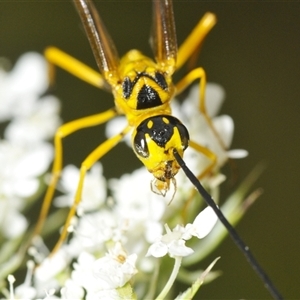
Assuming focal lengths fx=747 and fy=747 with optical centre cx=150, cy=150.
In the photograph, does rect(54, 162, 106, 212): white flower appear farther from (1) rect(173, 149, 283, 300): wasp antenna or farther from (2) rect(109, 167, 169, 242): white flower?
(1) rect(173, 149, 283, 300): wasp antenna

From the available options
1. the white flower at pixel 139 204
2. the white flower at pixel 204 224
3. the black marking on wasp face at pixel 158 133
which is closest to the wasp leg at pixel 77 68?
the white flower at pixel 139 204

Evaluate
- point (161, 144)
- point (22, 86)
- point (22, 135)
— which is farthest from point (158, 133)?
point (22, 86)

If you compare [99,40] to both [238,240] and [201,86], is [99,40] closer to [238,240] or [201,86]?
[201,86]

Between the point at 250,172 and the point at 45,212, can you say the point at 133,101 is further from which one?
the point at 250,172

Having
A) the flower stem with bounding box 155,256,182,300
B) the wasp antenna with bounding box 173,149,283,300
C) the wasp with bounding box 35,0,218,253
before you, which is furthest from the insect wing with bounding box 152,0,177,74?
the flower stem with bounding box 155,256,182,300

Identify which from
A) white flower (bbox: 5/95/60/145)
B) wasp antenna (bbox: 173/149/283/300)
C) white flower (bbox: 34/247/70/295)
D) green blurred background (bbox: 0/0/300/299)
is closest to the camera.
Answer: wasp antenna (bbox: 173/149/283/300)

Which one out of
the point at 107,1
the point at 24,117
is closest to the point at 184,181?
the point at 24,117

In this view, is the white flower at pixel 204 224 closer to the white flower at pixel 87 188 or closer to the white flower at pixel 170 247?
the white flower at pixel 170 247
